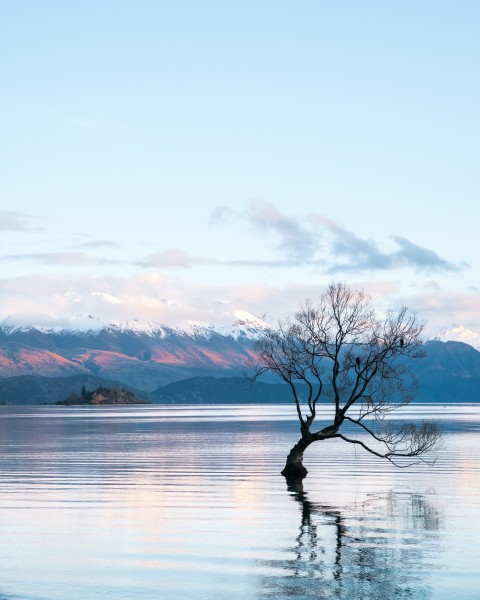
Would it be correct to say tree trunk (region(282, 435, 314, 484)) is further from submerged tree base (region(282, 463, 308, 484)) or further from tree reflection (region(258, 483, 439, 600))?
tree reflection (region(258, 483, 439, 600))

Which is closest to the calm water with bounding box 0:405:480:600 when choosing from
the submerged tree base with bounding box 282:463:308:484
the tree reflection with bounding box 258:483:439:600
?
the tree reflection with bounding box 258:483:439:600

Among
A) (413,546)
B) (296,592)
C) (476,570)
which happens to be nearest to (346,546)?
(413,546)

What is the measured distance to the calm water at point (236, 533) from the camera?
93.9ft

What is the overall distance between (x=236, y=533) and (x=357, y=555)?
7.00m

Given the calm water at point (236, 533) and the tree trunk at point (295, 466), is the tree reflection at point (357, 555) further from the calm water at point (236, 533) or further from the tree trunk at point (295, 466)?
the tree trunk at point (295, 466)

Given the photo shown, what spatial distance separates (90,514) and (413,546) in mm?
15988

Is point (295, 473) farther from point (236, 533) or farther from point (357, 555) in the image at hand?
point (357, 555)

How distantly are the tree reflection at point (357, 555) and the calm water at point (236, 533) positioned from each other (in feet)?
0.20

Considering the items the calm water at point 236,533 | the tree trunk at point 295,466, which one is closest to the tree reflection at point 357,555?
the calm water at point 236,533

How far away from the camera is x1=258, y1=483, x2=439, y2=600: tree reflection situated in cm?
2780

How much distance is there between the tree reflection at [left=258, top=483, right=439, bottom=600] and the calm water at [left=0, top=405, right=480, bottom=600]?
6cm

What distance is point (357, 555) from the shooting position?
32.9 meters

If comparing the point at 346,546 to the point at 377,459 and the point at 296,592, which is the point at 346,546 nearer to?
the point at 296,592

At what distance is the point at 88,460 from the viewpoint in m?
83.3
